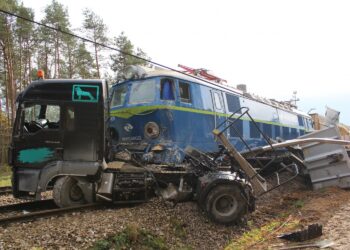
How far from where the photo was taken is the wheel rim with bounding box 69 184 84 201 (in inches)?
290

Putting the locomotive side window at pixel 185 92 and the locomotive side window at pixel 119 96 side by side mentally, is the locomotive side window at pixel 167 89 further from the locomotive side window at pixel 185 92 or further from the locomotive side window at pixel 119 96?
the locomotive side window at pixel 119 96

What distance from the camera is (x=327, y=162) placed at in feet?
35.0

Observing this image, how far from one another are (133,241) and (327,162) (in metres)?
6.76

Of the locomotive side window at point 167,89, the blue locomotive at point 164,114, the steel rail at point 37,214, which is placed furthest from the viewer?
the locomotive side window at point 167,89

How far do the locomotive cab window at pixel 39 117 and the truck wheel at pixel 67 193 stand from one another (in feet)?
3.60

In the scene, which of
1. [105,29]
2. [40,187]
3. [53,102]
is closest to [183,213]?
[40,187]

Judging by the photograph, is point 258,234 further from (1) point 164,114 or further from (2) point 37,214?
(2) point 37,214

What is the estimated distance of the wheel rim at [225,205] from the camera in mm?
7570

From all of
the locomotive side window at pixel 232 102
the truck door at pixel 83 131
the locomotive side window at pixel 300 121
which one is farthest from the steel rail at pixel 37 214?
the locomotive side window at pixel 300 121

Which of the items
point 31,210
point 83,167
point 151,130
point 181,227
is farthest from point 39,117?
point 181,227

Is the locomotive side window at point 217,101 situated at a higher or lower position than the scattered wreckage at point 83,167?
higher

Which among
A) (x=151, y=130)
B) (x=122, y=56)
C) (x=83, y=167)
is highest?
(x=122, y=56)

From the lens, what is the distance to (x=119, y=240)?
5.93 metres

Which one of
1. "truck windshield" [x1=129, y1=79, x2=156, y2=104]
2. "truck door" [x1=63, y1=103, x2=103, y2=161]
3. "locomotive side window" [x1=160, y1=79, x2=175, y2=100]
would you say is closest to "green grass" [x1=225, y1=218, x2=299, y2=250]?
"truck door" [x1=63, y1=103, x2=103, y2=161]
